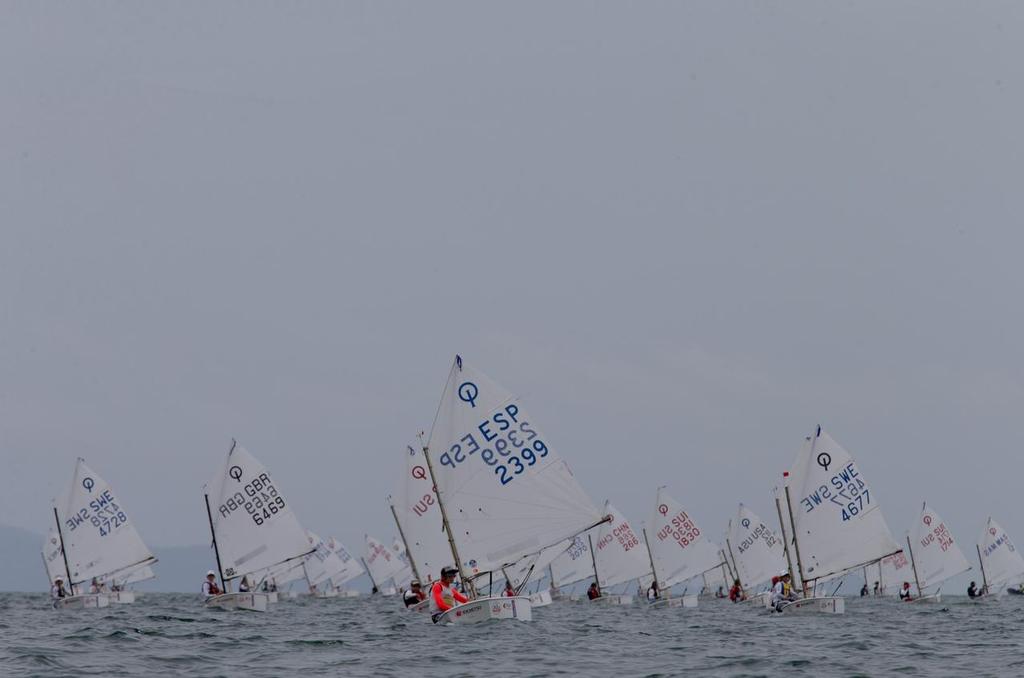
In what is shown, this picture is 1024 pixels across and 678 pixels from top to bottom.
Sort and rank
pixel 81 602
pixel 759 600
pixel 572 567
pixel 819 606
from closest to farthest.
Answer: pixel 819 606 < pixel 81 602 < pixel 759 600 < pixel 572 567

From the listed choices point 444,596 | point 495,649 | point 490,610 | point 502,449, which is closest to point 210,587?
point 444,596

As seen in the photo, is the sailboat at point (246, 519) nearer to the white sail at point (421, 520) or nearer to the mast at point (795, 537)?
the white sail at point (421, 520)

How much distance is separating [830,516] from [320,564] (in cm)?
8417

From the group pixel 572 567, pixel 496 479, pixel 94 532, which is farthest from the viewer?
pixel 572 567

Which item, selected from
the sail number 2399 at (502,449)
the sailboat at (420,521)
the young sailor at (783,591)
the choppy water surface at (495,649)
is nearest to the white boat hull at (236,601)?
the sailboat at (420,521)

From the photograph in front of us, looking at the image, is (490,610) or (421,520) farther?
(421,520)

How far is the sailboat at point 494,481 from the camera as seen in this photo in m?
37.2

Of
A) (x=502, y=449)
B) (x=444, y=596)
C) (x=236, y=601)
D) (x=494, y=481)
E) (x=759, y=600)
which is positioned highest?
(x=502, y=449)

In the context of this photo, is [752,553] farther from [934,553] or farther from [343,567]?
Answer: [343,567]

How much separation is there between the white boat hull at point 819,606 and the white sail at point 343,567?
84.3 m

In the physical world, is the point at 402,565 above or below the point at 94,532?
below

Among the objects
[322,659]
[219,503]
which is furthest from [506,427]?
[219,503]

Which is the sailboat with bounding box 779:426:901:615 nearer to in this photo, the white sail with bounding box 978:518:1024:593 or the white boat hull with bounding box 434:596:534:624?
the white boat hull with bounding box 434:596:534:624

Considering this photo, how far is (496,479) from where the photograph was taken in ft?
122
